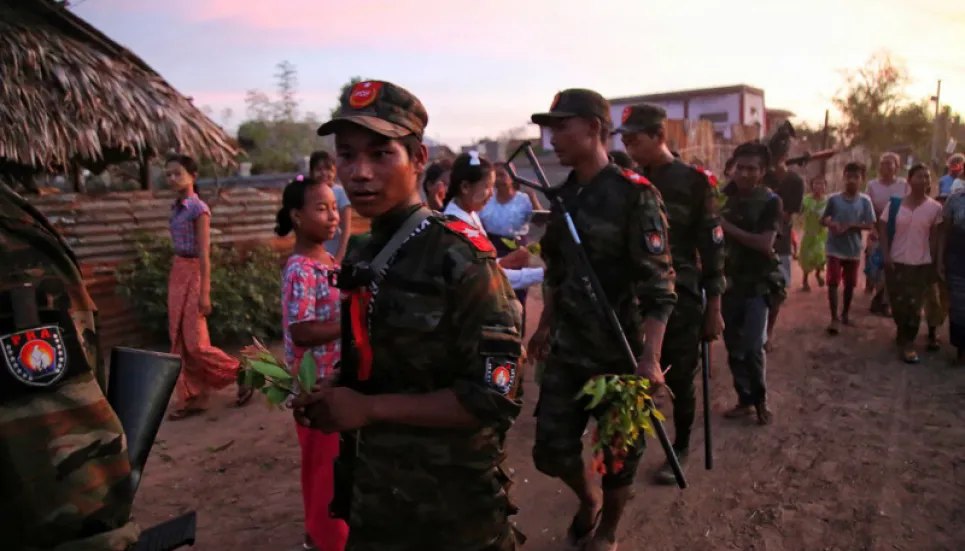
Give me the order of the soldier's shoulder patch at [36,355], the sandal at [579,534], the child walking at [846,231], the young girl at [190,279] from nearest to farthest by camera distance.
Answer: the soldier's shoulder patch at [36,355], the sandal at [579,534], the young girl at [190,279], the child walking at [846,231]

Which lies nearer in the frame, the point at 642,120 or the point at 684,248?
the point at 642,120

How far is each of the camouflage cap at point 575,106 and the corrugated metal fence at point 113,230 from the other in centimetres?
595

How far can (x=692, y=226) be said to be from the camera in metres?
4.38

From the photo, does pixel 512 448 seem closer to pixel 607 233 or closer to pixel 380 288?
pixel 607 233

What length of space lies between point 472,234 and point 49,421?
1.08 m

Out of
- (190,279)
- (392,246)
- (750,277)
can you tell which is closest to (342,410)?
(392,246)

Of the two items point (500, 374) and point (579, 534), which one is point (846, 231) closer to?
point (579, 534)

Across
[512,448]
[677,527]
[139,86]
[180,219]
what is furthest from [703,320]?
[139,86]

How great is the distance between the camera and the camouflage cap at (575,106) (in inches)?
127

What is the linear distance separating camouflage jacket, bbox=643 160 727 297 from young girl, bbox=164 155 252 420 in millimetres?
3724

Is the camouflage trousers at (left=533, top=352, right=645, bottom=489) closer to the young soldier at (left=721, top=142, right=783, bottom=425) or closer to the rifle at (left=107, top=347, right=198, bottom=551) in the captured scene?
the rifle at (left=107, top=347, right=198, bottom=551)

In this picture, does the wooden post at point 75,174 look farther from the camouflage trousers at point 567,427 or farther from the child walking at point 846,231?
the child walking at point 846,231

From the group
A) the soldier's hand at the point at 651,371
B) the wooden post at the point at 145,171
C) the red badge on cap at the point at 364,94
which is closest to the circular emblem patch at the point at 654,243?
the soldier's hand at the point at 651,371

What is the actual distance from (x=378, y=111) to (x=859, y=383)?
6093 mm
